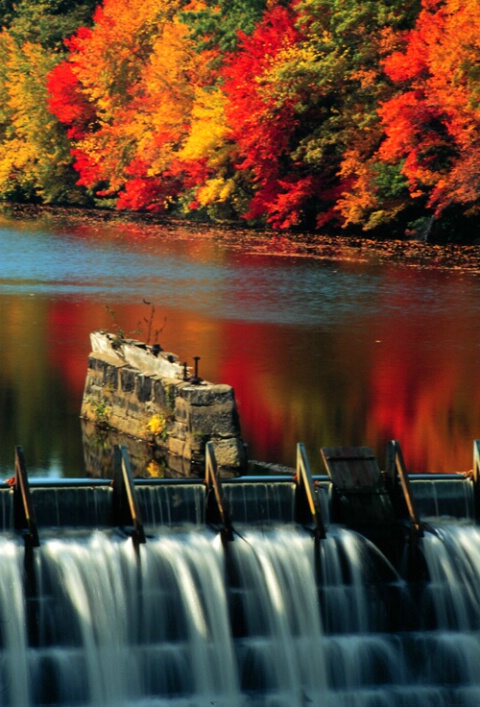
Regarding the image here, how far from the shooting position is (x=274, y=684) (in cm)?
1706

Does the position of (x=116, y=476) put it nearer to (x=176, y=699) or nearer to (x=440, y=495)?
(x=176, y=699)

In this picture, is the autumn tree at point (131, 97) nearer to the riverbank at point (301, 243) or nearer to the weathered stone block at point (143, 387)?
the riverbank at point (301, 243)

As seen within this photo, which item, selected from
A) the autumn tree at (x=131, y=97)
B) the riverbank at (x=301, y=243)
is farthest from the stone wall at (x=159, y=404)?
the autumn tree at (x=131, y=97)

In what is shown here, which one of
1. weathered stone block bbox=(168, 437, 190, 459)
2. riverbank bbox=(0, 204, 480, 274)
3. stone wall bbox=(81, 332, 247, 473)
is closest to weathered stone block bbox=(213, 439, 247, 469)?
stone wall bbox=(81, 332, 247, 473)

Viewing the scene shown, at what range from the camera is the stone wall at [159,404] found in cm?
2283

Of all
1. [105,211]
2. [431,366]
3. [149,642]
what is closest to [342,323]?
[431,366]

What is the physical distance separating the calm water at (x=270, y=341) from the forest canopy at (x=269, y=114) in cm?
637

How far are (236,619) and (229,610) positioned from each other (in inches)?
4.9

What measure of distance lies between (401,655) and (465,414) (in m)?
10.3

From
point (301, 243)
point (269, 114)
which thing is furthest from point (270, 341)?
point (269, 114)

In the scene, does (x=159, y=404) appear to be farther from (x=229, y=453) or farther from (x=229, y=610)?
(x=229, y=610)

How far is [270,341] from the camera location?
3569 cm

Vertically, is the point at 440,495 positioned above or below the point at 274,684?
above

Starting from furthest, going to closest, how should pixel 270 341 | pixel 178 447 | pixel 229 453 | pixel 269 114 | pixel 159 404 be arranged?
pixel 269 114, pixel 270 341, pixel 159 404, pixel 178 447, pixel 229 453
